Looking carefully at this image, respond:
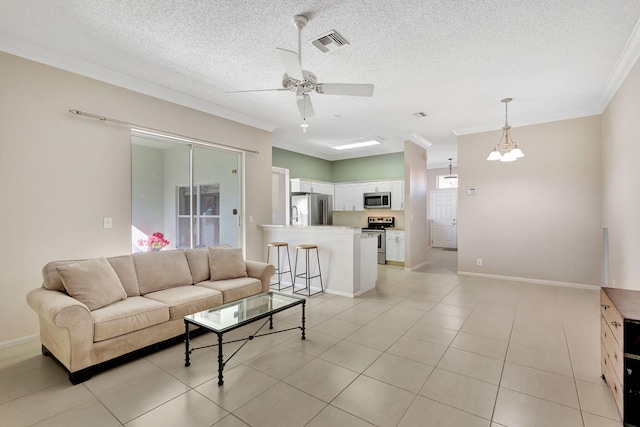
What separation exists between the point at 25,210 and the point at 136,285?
127 centimetres

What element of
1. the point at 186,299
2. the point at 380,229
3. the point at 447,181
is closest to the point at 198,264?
the point at 186,299

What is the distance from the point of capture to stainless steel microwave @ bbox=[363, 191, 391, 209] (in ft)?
25.1

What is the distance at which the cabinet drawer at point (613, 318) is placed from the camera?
1.80 metres

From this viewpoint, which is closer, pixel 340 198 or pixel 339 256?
pixel 339 256

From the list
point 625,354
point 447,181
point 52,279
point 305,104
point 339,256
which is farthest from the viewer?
point 447,181

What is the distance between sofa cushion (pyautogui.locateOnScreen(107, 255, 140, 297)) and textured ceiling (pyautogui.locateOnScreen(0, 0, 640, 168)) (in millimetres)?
2133

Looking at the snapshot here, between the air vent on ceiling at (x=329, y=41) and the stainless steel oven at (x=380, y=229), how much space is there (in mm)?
4868

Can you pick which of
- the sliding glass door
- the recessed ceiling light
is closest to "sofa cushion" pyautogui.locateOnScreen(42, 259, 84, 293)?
the sliding glass door

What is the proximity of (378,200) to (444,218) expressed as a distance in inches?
153

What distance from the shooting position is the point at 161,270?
336cm

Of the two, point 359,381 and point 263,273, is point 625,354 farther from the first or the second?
point 263,273

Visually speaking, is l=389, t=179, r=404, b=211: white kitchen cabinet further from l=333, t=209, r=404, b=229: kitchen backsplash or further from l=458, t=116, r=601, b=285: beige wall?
l=458, t=116, r=601, b=285: beige wall

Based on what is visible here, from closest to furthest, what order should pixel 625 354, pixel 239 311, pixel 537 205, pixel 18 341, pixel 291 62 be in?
pixel 625 354 < pixel 291 62 < pixel 239 311 < pixel 18 341 < pixel 537 205

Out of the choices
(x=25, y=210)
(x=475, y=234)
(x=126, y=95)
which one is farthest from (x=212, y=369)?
(x=475, y=234)
